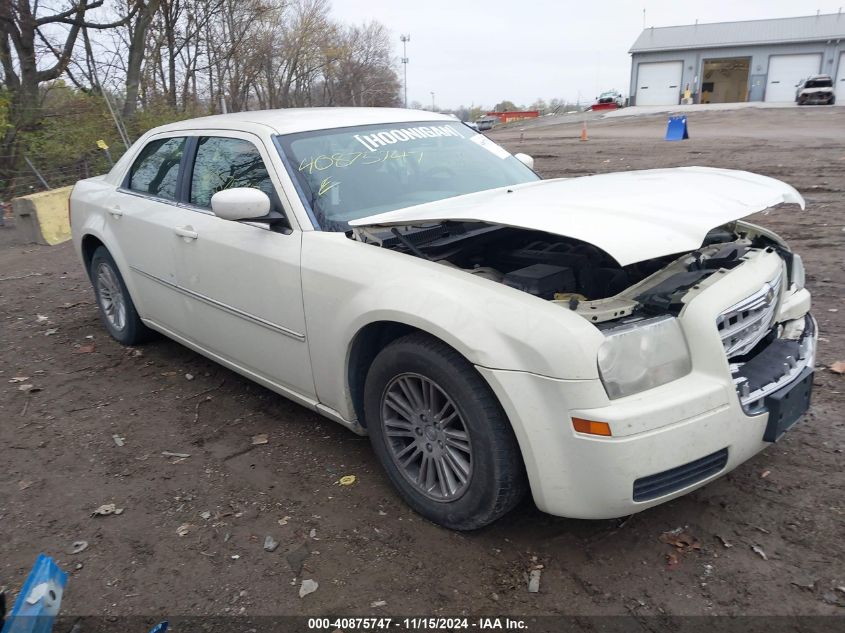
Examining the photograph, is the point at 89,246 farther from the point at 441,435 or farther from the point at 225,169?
the point at 441,435

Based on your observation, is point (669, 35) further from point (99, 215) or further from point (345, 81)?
point (99, 215)

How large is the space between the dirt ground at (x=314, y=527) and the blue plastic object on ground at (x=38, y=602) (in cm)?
41

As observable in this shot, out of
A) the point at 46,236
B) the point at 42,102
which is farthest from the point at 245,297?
the point at 42,102

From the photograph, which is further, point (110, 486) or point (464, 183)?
point (464, 183)

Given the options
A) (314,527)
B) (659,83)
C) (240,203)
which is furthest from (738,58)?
(314,527)

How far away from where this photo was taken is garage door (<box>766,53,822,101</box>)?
4703 cm

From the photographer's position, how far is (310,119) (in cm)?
376

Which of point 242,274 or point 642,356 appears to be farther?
point 242,274

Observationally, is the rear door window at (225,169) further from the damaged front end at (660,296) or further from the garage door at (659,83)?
the garage door at (659,83)

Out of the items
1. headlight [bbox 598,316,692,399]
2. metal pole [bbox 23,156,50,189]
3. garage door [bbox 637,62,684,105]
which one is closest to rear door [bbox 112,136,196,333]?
headlight [bbox 598,316,692,399]

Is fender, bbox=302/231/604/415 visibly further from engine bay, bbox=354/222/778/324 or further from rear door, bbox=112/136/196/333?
rear door, bbox=112/136/196/333

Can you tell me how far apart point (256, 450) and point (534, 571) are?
173 cm

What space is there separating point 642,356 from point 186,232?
2.73m

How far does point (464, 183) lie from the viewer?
3762 mm
